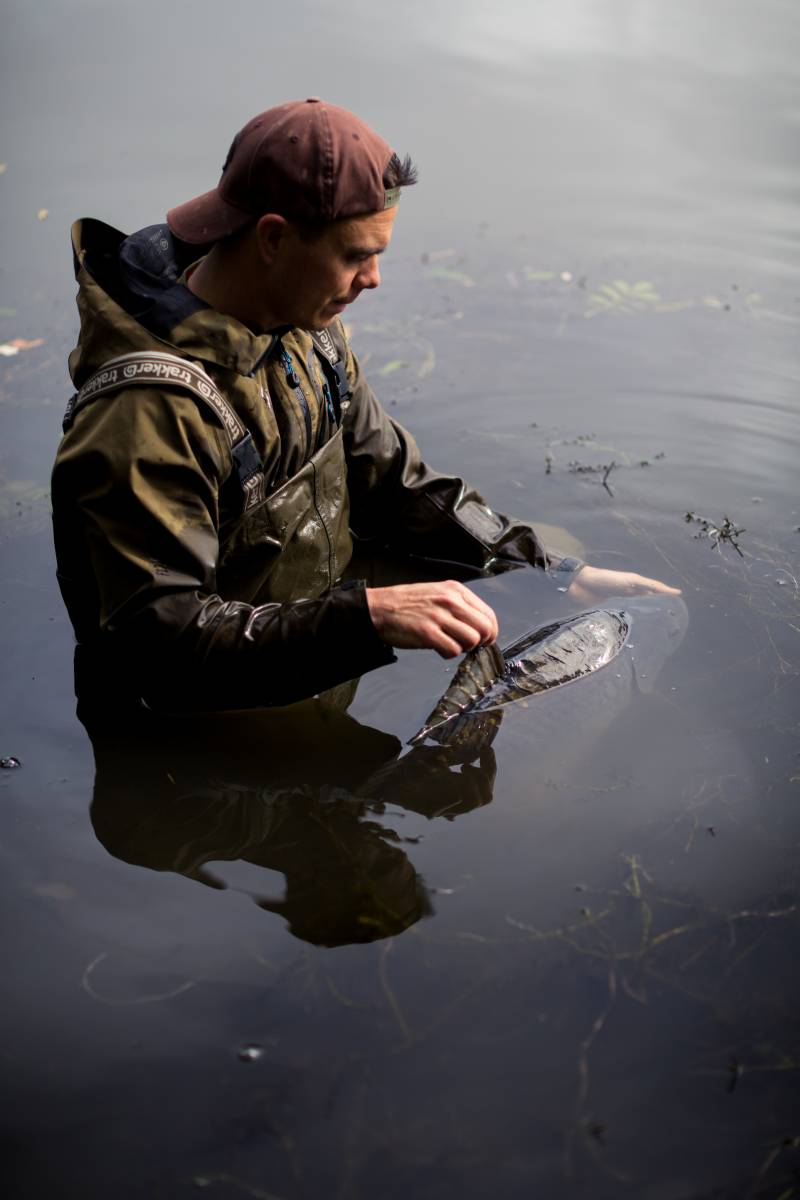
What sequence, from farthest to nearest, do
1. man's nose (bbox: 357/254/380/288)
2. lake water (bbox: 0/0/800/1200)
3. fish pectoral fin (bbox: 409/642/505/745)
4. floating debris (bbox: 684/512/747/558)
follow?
floating debris (bbox: 684/512/747/558) < fish pectoral fin (bbox: 409/642/505/745) < man's nose (bbox: 357/254/380/288) < lake water (bbox: 0/0/800/1200)

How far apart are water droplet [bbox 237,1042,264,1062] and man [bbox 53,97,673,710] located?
2.98 ft

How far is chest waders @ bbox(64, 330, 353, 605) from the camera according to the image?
8.91 feet

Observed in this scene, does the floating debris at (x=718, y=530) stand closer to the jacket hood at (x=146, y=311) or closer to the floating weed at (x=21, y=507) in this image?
the jacket hood at (x=146, y=311)

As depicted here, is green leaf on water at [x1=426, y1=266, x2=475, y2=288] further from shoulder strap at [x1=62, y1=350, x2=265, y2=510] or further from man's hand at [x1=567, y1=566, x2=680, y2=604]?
shoulder strap at [x1=62, y1=350, x2=265, y2=510]

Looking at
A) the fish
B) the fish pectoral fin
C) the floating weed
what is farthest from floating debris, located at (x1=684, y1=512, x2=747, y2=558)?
the floating weed

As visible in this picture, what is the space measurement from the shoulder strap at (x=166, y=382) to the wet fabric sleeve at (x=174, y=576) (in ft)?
Answer: 0.11

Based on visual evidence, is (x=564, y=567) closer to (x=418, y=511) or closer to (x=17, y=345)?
(x=418, y=511)

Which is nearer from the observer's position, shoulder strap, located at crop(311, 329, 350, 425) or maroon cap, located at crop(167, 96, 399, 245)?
maroon cap, located at crop(167, 96, 399, 245)

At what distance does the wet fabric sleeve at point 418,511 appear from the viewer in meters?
3.87

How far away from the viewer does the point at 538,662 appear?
3516 millimetres

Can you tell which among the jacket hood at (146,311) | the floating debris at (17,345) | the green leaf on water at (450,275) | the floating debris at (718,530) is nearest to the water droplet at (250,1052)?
the jacket hood at (146,311)

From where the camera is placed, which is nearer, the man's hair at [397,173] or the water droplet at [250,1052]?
the water droplet at [250,1052]

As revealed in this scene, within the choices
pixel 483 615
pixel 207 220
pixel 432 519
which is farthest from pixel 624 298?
pixel 483 615

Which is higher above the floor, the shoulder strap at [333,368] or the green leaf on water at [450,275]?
the shoulder strap at [333,368]
